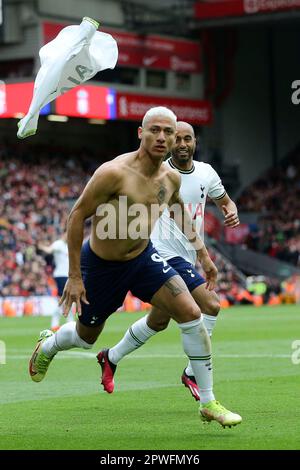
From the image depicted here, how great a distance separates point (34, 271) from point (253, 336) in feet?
48.6

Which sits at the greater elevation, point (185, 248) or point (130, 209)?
point (130, 209)

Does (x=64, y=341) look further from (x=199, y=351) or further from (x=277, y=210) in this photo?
(x=277, y=210)

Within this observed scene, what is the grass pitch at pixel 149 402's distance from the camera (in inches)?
332

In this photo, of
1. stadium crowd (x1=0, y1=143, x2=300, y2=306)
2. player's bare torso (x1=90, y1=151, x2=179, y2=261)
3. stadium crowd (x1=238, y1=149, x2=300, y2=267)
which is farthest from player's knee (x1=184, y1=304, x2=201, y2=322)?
stadium crowd (x1=238, y1=149, x2=300, y2=267)

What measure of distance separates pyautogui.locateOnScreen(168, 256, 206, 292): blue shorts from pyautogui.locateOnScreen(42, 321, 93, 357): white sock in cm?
142

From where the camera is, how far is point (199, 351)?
30.4ft

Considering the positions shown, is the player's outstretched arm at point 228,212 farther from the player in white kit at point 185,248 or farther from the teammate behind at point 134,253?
the teammate behind at point 134,253

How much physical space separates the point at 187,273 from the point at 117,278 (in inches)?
72.0

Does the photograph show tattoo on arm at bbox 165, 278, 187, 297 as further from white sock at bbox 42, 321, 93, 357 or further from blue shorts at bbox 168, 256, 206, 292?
blue shorts at bbox 168, 256, 206, 292

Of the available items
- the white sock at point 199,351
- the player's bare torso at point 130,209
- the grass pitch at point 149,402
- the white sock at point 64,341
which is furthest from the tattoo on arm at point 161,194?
the grass pitch at point 149,402

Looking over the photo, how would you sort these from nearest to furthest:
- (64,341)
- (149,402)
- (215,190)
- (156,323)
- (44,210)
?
(64,341)
(149,402)
(156,323)
(215,190)
(44,210)

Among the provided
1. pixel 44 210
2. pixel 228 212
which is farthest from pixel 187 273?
pixel 44 210
